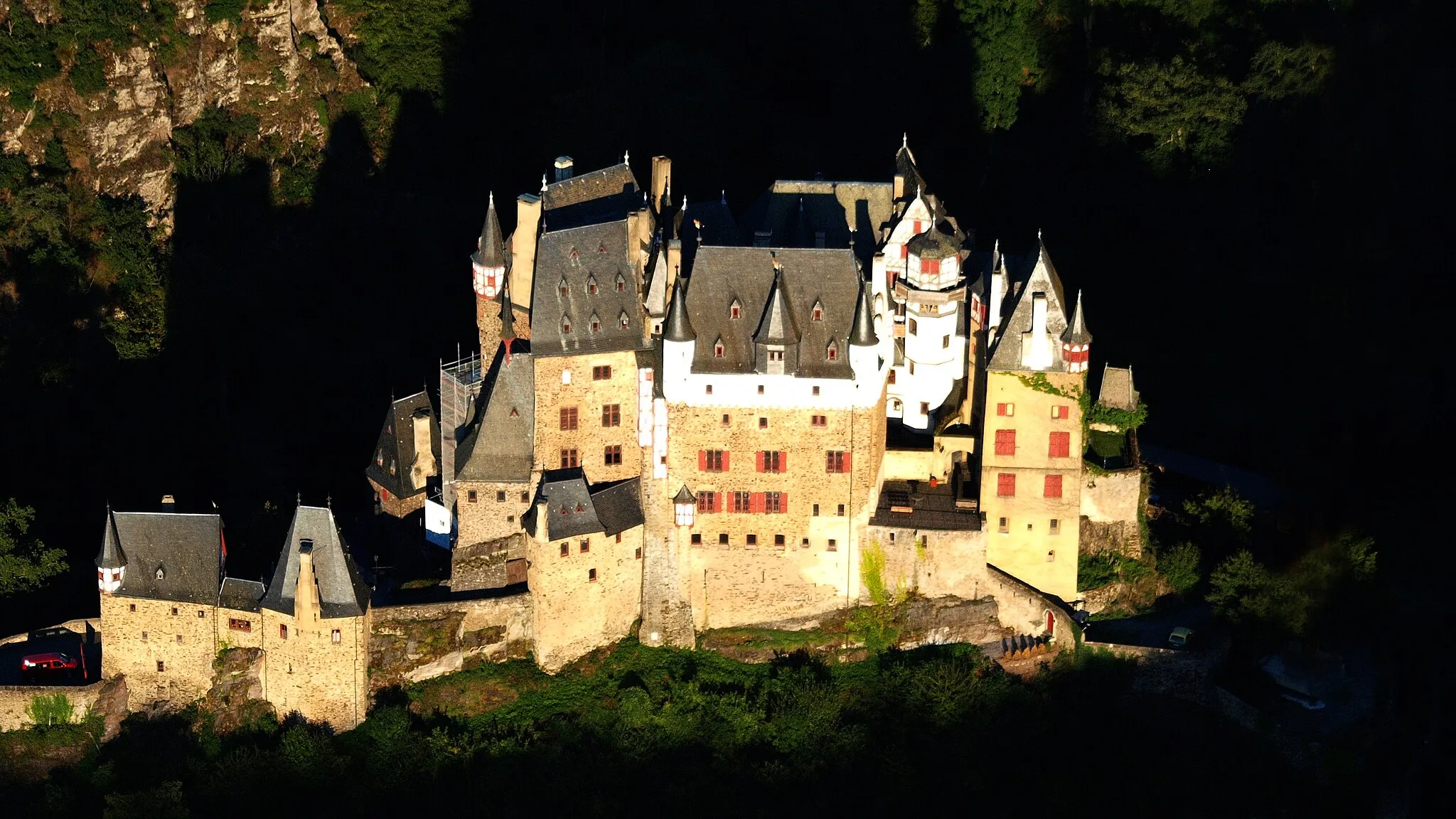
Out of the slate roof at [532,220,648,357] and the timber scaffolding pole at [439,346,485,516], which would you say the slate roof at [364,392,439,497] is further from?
the slate roof at [532,220,648,357]

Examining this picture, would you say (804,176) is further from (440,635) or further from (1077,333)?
(440,635)

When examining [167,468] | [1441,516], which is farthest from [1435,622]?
[167,468]

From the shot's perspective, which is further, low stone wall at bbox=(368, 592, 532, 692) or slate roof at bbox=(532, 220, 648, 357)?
low stone wall at bbox=(368, 592, 532, 692)

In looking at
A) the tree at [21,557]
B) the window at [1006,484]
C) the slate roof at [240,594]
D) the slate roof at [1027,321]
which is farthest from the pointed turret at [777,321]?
the tree at [21,557]

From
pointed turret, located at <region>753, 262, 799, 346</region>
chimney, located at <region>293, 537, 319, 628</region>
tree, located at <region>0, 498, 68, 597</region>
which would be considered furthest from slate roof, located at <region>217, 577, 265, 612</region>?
pointed turret, located at <region>753, 262, 799, 346</region>

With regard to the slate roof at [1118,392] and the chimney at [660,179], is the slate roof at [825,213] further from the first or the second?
the slate roof at [1118,392]

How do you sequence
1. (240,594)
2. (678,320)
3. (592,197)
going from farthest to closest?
(592,197) < (240,594) < (678,320)

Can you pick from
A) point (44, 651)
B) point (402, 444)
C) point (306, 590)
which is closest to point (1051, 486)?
point (402, 444)
